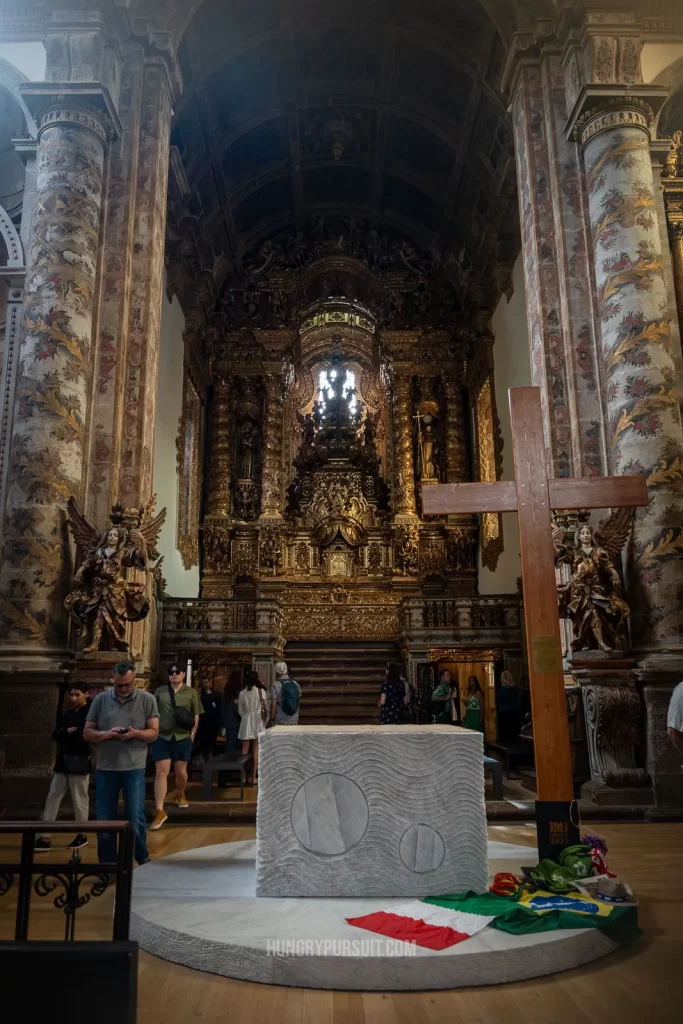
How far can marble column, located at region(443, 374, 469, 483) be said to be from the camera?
19.1 metres

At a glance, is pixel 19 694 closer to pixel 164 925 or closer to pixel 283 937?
pixel 164 925

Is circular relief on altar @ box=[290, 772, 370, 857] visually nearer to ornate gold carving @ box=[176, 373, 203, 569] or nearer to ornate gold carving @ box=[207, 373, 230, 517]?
ornate gold carving @ box=[176, 373, 203, 569]

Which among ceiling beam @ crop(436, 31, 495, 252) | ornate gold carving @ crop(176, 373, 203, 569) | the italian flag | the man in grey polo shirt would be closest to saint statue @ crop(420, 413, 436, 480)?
ceiling beam @ crop(436, 31, 495, 252)

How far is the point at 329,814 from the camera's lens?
395 centimetres

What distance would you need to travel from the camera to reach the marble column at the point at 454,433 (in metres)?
19.1

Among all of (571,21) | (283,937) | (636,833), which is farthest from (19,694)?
(571,21)

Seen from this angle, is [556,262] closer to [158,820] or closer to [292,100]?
[158,820]

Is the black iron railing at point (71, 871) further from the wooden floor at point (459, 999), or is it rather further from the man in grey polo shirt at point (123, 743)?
the man in grey polo shirt at point (123, 743)

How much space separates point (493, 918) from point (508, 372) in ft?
43.6

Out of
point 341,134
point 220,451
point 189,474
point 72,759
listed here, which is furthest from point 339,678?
point 341,134

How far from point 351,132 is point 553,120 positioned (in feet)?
27.1

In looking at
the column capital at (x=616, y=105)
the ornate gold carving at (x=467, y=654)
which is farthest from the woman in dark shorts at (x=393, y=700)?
the column capital at (x=616, y=105)

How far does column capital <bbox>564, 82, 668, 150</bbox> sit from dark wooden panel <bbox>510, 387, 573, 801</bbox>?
602 cm

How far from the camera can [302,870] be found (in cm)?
394
